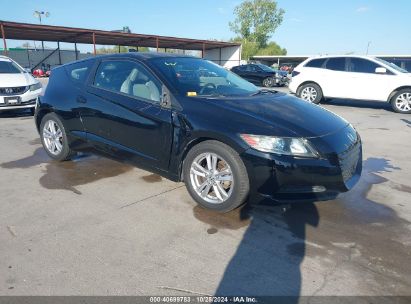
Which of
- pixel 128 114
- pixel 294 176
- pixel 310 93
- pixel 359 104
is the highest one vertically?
pixel 128 114

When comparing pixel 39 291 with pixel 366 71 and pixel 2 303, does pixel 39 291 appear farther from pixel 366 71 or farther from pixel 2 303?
pixel 366 71

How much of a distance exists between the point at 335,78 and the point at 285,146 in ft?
29.7

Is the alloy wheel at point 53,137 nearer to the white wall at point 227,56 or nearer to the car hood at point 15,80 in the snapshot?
the car hood at point 15,80

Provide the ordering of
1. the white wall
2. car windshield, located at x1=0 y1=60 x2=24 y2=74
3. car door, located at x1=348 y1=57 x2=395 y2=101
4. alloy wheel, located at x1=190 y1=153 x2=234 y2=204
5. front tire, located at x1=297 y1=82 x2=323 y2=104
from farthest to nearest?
the white wall
front tire, located at x1=297 y1=82 x2=323 y2=104
car door, located at x1=348 y1=57 x2=395 y2=101
car windshield, located at x1=0 y1=60 x2=24 y2=74
alloy wheel, located at x1=190 y1=153 x2=234 y2=204

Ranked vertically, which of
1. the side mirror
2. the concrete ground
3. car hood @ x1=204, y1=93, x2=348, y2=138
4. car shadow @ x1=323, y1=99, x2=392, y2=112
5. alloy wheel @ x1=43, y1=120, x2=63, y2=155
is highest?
the side mirror

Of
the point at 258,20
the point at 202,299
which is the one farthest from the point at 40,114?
the point at 258,20

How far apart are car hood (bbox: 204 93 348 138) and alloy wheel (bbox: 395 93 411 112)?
7.83 meters

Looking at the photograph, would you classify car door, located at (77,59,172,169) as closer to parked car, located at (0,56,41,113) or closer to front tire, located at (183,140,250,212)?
front tire, located at (183,140,250,212)

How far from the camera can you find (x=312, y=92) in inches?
460

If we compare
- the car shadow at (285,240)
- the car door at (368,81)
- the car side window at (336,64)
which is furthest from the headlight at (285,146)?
the car side window at (336,64)

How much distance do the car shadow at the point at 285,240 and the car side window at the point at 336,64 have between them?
7.76 metres

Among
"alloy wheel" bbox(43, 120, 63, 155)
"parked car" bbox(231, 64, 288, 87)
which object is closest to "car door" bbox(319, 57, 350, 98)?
"parked car" bbox(231, 64, 288, 87)

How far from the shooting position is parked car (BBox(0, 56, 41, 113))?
8.51m

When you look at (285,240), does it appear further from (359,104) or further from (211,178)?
(359,104)
